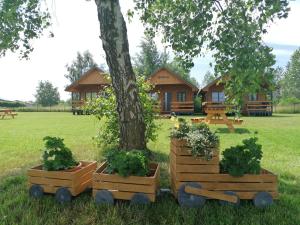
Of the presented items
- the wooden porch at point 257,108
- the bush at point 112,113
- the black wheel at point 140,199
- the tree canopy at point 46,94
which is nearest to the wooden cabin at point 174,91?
the wooden porch at point 257,108

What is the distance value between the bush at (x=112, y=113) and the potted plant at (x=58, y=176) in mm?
2830

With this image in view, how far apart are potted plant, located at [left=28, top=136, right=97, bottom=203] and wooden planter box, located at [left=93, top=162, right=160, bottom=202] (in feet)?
1.19

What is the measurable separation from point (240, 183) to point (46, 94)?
69223 millimetres

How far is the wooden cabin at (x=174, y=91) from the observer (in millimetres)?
32844

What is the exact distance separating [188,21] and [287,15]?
173cm

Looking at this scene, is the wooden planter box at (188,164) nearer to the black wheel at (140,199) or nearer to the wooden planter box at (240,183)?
the wooden planter box at (240,183)

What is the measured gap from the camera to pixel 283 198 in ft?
15.5

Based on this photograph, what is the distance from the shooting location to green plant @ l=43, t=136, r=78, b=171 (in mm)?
4629

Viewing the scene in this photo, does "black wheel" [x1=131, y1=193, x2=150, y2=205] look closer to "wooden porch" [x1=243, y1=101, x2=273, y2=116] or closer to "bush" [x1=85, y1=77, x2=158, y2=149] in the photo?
"bush" [x1=85, y1=77, x2=158, y2=149]

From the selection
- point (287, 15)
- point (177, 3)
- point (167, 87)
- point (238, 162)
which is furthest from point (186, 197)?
point (167, 87)

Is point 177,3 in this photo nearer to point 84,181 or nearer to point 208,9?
point 208,9

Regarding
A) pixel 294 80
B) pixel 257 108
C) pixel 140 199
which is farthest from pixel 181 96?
pixel 294 80

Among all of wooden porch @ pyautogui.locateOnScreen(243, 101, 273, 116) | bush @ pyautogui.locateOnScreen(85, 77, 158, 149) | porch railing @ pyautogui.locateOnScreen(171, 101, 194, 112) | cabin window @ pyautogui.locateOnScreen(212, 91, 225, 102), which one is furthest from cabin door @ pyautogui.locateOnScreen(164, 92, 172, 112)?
bush @ pyautogui.locateOnScreen(85, 77, 158, 149)

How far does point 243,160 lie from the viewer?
4.34 metres
